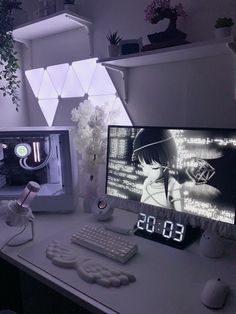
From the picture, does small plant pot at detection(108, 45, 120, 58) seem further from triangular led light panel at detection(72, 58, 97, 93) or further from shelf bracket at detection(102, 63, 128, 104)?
triangular led light panel at detection(72, 58, 97, 93)

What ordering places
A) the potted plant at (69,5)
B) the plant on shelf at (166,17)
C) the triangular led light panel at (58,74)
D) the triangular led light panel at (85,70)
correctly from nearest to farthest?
the plant on shelf at (166,17), the potted plant at (69,5), the triangular led light panel at (85,70), the triangular led light panel at (58,74)

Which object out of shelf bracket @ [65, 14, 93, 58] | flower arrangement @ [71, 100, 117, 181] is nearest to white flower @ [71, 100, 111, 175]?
flower arrangement @ [71, 100, 117, 181]

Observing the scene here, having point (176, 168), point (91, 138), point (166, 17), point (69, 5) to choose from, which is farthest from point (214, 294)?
point (69, 5)

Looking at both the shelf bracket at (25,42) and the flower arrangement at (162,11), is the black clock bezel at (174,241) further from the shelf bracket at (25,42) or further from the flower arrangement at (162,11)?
the shelf bracket at (25,42)

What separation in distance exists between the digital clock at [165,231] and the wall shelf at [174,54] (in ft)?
2.28

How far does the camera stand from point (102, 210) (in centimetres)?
138

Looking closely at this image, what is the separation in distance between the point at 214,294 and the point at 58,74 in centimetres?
158

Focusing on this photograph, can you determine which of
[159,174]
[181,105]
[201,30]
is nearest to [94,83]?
[181,105]

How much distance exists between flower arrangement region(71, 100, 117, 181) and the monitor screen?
0.60ft

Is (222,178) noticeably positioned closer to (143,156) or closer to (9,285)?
(143,156)

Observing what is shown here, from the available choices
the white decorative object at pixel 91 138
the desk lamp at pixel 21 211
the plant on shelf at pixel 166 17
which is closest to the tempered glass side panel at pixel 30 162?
the white decorative object at pixel 91 138

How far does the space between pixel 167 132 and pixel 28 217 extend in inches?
28.2

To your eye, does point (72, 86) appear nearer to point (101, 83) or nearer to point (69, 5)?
point (101, 83)

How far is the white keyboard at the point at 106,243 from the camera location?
1005mm
